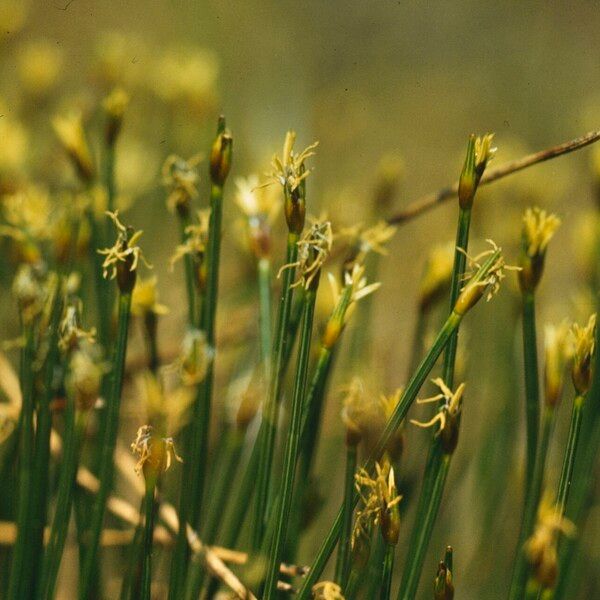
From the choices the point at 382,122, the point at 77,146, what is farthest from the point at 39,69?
the point at 382,122

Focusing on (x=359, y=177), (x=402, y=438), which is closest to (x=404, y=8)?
(x=359, y=177)

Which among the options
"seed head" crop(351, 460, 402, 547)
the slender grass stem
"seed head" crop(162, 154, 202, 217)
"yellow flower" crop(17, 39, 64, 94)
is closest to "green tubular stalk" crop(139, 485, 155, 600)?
the slender grass stem

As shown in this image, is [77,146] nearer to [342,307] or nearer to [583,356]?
[342,307]

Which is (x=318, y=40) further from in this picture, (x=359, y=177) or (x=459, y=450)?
(x=459, y=450)

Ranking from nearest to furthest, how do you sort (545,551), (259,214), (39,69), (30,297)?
(545,551) → (30,297) → (259,214) → (39,69)

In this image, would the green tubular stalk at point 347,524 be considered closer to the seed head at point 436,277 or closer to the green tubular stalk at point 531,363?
the green tubular stalk at point 531,363

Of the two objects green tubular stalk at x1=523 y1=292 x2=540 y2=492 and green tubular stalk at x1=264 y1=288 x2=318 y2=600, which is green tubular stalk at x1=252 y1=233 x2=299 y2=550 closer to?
green tubular stalk at x1=264 y1=288 x2=318 y2=600

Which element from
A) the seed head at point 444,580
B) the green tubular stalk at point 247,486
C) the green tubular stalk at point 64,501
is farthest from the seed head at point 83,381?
the seed head at point 444,580
